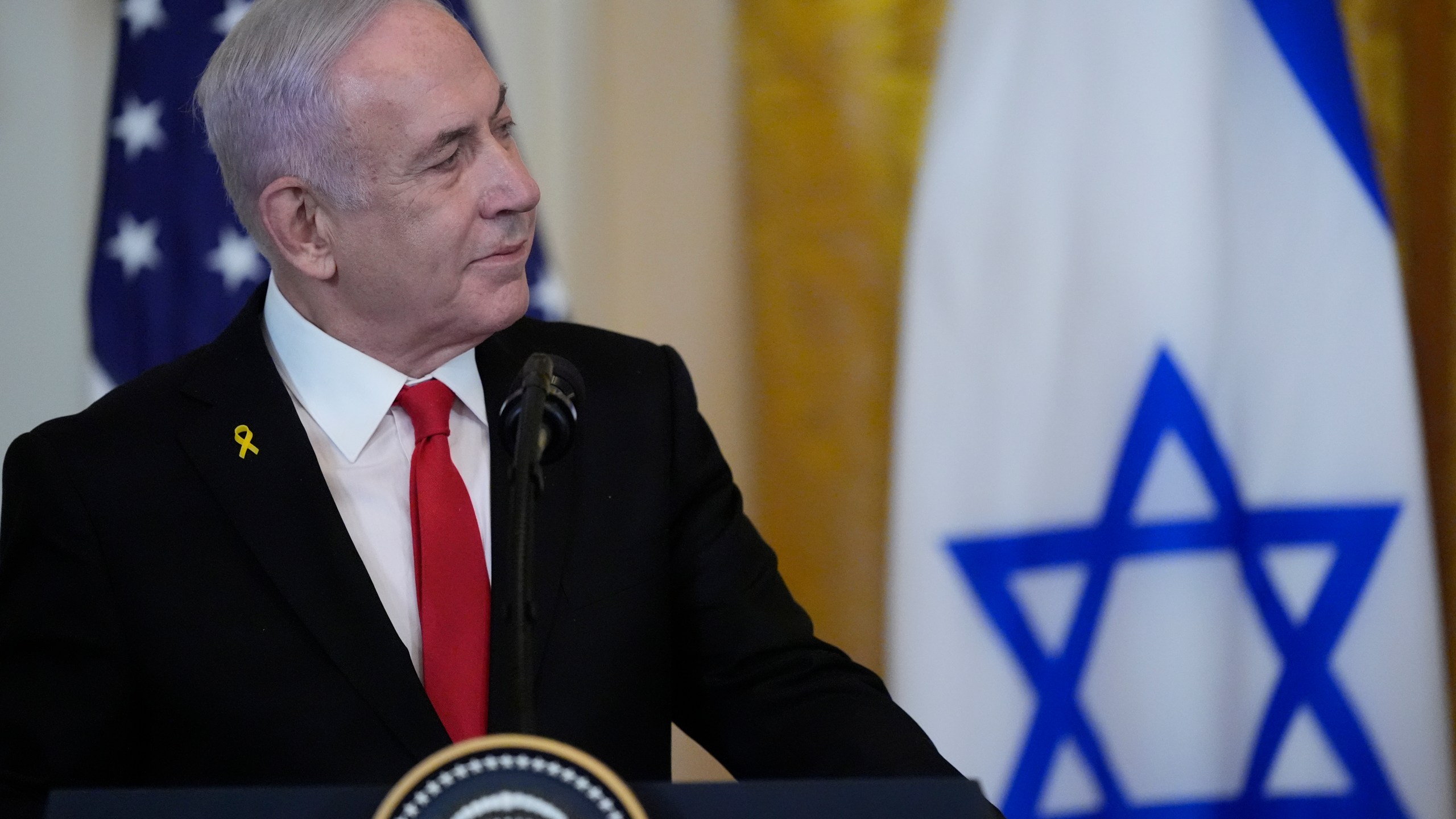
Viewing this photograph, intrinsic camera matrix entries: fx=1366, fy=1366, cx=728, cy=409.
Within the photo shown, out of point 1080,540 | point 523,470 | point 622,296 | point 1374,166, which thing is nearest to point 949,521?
point 1080,540

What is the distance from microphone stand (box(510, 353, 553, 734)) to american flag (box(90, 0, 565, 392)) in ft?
4.46

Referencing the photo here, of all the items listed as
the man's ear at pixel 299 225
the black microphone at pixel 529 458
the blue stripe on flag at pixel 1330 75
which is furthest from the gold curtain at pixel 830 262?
the black microphone at pixel 529 458

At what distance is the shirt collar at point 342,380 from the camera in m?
1.51

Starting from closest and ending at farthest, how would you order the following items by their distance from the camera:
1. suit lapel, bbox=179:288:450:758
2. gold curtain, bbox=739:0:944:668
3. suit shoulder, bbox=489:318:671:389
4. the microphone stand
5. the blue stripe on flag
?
the microphone stand → suit lapel, bbox=179:288:450:758 → suit shoulder, bbox=489:318:671:389 → the blue stripe on flag → gold curtain, bbox=739:0:944:668

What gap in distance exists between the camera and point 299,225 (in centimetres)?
156

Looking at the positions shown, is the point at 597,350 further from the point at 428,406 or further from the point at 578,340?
the point at 428,406

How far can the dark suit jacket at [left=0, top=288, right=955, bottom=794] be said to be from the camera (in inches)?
53.9

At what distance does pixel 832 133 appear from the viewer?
2.29 metres

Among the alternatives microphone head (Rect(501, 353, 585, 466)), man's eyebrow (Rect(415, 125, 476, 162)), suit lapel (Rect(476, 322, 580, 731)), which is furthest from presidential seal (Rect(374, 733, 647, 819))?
man's eyebrow (Rect(415, 125, 476, 162))

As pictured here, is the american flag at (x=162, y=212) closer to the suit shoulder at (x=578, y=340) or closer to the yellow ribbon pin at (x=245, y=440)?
the suit shoulder at (x=578, y=340)

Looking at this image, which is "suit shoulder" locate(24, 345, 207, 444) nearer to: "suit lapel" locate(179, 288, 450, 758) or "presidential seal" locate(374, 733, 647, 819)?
"suit lapel" locate(179, 288, 450, 758)

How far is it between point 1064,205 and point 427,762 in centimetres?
169

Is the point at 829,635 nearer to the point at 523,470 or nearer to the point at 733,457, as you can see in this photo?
the point at 733,457

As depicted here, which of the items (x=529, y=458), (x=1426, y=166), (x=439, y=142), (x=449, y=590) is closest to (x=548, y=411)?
(x=529, y=458)
